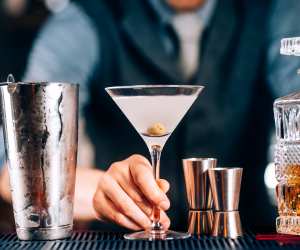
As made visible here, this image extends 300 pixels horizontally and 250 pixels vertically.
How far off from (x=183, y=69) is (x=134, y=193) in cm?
64

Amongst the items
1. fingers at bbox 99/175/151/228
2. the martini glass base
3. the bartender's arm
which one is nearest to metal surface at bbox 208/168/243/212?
the martini glass base

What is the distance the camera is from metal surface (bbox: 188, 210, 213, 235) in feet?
5.99

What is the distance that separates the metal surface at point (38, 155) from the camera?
175 cm

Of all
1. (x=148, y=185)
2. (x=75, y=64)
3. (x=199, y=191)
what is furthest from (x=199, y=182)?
(x=75, y=64)

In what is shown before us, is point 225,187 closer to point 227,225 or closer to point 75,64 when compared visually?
point 227,225

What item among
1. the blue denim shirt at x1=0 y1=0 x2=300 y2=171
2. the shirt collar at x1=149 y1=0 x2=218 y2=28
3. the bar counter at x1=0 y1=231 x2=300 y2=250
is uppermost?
the shirt collar at x1=149 y1=0 x2=218 y2=28

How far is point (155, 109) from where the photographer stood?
1829 mm

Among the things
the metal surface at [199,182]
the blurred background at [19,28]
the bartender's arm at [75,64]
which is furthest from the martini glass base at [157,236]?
the blurred background at [19,28]

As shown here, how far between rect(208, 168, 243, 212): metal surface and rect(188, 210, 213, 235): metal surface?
53 millimetres

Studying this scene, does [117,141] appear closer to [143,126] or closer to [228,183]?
[143,126]

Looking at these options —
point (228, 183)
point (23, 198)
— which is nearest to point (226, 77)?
point (228, 183)

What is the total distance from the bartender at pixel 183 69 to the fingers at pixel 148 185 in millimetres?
502

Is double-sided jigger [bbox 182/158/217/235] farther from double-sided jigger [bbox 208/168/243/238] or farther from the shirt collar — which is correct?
the shirt collar

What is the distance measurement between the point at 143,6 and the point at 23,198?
964 mm
